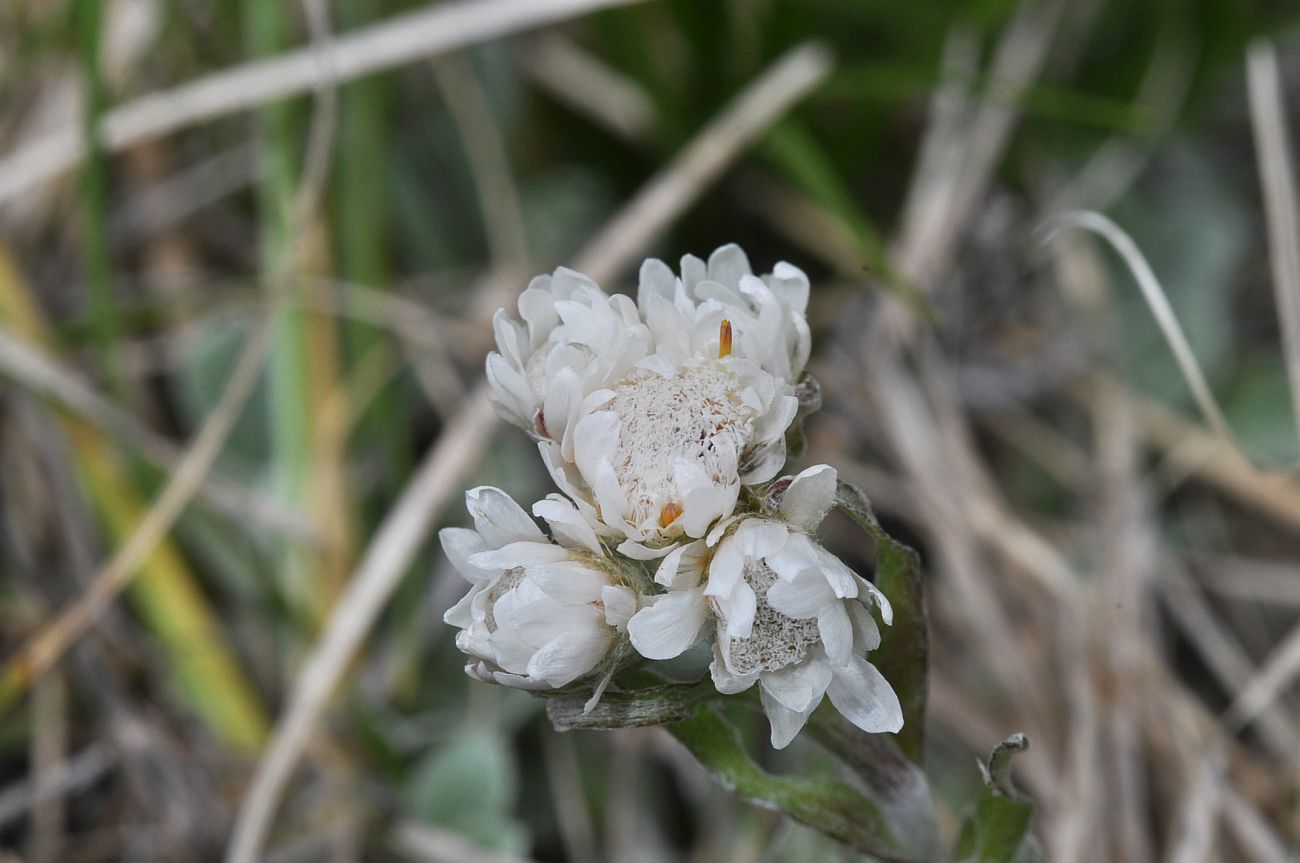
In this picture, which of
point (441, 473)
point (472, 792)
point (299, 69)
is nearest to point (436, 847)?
point (472, 792)

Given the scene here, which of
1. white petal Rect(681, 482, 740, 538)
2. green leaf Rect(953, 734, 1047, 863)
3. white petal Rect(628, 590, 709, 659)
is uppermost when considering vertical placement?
white petal Rect(681, 482, 740, 538)

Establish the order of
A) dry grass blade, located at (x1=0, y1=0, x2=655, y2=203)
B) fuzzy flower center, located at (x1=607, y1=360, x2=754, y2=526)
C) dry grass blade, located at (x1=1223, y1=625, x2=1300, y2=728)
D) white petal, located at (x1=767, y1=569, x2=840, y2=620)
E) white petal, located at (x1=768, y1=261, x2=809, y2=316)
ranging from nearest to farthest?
white petal, located at (x1=767, y1=569, x2=840, y2=620) < fuzzy flower center, located at (x1=607, y1=360, x2=754, y2=526) < white petal, located at (x1=768, y1=261, x2=809, y2=316) < dry grass blade, located at (x1=1223, y1=625, x2=1300, y2=728) < dry grass blade, located at (x1=0, y1=0, x2=655, y2=203)

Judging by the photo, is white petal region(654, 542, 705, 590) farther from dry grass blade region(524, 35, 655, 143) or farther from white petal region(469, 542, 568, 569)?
dry grass blade region(524, 35, 655, 143)

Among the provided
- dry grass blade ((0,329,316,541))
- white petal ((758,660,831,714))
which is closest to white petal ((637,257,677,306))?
white petal ((758,660,831,714))

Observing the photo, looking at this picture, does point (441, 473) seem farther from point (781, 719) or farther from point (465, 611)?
point (781, 719)

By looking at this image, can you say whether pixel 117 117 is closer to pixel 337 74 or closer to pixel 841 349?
pixel 337 74

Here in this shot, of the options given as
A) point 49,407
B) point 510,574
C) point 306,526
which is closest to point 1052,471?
point 306,526

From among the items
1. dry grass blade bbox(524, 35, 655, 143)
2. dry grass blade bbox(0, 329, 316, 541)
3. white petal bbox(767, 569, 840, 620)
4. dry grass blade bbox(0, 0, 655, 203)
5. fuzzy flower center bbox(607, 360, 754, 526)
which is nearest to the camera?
white petal bbox(767, 569, 840, 620)
